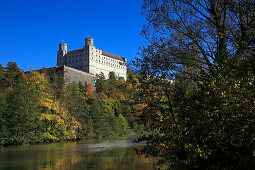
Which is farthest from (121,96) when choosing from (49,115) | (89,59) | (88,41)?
(88,41)

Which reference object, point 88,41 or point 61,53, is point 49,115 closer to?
point 88,41

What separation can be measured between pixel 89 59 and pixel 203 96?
83835 millimetres

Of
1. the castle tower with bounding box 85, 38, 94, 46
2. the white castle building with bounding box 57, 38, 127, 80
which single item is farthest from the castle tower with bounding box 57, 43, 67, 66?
the castle tower with bounding box 85, 38, 94, 46

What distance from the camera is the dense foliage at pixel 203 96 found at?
5.34 meters

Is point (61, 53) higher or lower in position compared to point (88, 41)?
lower

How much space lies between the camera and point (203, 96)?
243 inches

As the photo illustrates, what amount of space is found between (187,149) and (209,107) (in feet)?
3.11

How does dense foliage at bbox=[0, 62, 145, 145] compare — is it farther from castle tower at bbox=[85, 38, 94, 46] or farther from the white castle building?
castle tower at bbox=[85, 38, 94, 46]

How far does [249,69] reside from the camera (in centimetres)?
524

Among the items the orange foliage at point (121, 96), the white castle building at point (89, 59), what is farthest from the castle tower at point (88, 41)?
the orange foliage at point (121, 96)

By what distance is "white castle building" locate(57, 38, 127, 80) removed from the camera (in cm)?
8927

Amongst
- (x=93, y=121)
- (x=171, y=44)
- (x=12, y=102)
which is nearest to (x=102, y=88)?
(x=93, y=121)

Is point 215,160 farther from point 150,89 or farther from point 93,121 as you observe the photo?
point 93,121

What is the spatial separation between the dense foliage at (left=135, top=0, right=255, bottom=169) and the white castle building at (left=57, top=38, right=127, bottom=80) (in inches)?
3125
